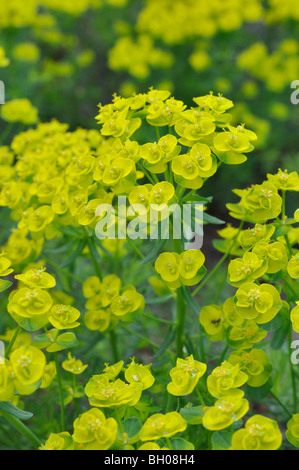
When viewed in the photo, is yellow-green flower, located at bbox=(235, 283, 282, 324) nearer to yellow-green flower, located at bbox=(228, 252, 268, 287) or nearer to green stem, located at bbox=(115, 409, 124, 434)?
yellow-green flower, located at bbox=(228, 252, 268, 287)

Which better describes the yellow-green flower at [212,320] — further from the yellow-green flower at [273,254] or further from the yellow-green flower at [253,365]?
the yellow-green flower at [273,254]

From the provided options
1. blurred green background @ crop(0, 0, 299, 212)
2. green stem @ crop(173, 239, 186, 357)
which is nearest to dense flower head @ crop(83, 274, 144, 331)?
green stem @ crop(173, 239, 186, 357)

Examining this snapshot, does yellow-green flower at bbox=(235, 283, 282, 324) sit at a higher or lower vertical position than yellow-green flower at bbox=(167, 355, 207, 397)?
higher

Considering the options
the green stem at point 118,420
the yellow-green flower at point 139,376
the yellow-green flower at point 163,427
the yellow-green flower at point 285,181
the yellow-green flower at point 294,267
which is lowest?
the green stem at point 118,420

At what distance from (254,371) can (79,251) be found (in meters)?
0.80

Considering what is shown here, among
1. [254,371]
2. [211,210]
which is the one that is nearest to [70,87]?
[211,210]

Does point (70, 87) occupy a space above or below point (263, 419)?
above

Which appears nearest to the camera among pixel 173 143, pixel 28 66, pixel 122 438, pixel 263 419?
pixel 263 419

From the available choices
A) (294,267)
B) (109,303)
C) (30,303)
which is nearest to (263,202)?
(294,267)

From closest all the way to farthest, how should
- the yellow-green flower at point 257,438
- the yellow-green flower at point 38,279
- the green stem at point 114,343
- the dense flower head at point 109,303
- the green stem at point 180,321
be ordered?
1. the yellow-green flower at point 257,438
2. the yellow-green flower at point 38,279
3. the dense flower head at point 109,303
4. the green stem at point 180,321
5. the green stem at point 114,343

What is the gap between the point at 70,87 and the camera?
16.1ft

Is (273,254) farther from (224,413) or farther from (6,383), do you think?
(6,383)

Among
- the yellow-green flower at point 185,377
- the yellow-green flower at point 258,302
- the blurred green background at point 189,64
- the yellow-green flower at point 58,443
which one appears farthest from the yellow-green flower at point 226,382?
the blurred green background at point 189,64
